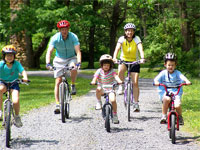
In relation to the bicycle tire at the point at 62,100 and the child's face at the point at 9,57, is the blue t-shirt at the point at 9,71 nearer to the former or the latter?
the child's face at the point at 9,57

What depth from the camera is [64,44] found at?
8828 mm

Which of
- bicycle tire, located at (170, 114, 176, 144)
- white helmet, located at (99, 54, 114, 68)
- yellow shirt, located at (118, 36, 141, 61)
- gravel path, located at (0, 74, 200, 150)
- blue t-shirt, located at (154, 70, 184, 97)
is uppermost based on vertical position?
yellow shirt, located at (118, 36, 141, 61)

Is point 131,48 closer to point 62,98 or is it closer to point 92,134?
point 62,98

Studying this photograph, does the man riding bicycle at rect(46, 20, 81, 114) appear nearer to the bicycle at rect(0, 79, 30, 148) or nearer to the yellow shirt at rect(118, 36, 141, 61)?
the yellow shirt at rect(118, 36, 141, 61)

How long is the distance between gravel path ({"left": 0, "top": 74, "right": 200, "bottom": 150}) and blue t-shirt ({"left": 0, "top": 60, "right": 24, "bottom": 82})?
1109 millimetres

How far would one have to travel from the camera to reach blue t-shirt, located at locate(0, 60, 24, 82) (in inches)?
276

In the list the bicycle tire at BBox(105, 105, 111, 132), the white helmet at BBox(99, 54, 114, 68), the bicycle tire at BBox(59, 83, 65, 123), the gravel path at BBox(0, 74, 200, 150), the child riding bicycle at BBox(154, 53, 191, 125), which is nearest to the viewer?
the gravel path at BBox(0, 74, 200, 150)

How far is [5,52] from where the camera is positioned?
22.4 feet

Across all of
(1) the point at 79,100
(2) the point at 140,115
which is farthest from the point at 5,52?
(1) the point at 79,100

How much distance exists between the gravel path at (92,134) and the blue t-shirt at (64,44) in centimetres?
154

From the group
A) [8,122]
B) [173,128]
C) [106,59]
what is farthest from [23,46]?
[173,128]

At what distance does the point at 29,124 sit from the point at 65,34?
7.14 feet

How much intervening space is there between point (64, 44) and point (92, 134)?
8.08 feet

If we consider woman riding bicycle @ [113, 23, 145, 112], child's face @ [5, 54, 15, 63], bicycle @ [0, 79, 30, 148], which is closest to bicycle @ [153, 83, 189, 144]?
woman riding bicycle @ [113, 23, 145, 112]
